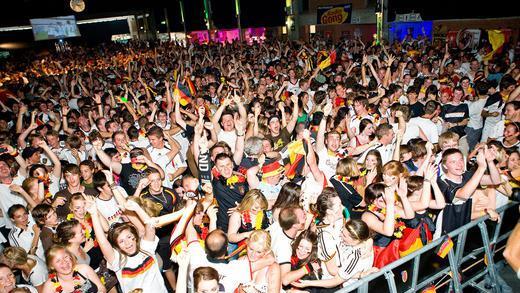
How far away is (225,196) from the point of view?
406cm

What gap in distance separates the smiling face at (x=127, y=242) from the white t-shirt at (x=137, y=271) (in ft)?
0.24

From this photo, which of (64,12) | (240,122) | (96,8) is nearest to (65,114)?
(240,122)

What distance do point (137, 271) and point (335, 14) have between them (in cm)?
2055

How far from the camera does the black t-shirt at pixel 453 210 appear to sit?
337 centimetres

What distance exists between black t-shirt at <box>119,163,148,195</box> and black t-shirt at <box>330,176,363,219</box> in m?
2.49

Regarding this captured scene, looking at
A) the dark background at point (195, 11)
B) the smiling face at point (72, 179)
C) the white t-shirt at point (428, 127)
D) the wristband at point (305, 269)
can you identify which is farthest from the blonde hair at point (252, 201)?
the dark background at point (195, 11)

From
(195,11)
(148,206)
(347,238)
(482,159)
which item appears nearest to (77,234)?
(148,206)

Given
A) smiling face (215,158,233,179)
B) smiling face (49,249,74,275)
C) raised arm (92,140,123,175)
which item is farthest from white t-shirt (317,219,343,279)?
raised arm (92,140,123,175)

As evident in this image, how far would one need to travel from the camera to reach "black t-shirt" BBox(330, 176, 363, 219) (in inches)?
156

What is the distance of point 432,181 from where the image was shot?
3.28m

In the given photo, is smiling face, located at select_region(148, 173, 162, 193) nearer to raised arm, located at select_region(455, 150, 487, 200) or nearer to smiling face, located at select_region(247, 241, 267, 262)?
smiling face, located at select_region(247, 241, 267, 262)

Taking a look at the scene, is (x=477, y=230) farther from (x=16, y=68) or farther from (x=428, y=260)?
(x=16, y=68)

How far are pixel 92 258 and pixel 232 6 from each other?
82.7 feet

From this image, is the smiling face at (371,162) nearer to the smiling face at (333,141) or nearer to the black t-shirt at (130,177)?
the smiling face at (333,141)
